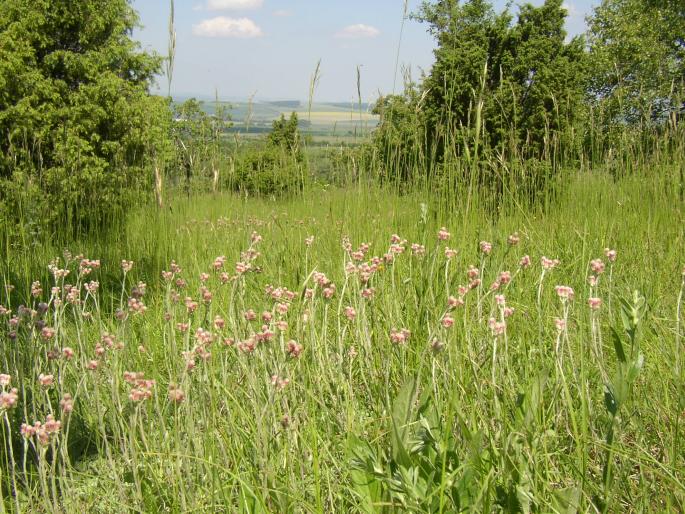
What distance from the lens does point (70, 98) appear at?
7.30 m

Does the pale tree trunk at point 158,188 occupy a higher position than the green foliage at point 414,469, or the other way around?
the pale tree trunk at point 158,188

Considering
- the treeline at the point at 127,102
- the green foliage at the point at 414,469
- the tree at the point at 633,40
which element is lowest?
the green foliage at the point at 414,469

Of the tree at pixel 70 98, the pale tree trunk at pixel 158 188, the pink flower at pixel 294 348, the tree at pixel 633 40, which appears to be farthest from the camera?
the tree at pixel 633 40

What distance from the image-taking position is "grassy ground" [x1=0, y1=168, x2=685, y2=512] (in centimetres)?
115

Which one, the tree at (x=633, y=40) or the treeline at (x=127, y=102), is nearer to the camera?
the treeline at (x=127, y=102)

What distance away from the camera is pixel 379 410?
1601 mm

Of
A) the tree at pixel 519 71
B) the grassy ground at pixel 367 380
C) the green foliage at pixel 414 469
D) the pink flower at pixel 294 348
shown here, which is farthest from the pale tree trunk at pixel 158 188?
the tree at pixel 519 71

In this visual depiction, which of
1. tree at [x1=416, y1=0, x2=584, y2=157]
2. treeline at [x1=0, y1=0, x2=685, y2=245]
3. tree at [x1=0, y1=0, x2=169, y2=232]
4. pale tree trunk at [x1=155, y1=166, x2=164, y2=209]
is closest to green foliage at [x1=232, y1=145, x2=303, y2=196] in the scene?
treeline at [x1=0, y1=0, x2=685, y2=245]

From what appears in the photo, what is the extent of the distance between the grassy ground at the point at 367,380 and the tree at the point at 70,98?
3.23m

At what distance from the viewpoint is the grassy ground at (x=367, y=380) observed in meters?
1.15

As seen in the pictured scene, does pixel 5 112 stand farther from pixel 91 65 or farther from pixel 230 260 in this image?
pixel 230 260

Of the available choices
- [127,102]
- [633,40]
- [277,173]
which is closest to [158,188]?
[277,173]

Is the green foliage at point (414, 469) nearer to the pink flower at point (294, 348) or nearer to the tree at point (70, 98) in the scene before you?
the pink flower at point (294, 348)

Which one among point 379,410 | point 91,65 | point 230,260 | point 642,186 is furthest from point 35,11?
point 379,410
